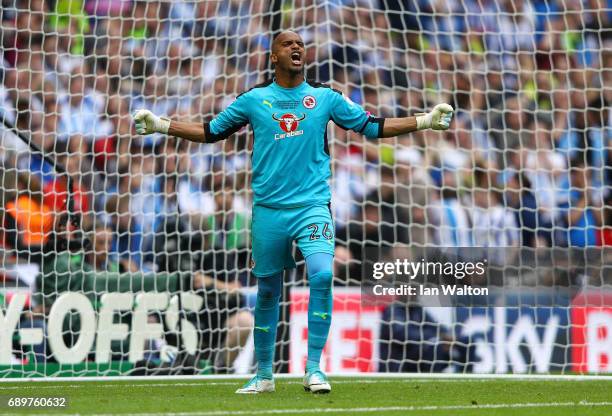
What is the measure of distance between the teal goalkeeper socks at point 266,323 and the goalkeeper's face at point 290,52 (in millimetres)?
1029

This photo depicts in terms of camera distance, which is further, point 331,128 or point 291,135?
point 331,128

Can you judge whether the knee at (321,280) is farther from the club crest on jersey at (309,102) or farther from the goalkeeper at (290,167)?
the club crest on jersey at (309,102)

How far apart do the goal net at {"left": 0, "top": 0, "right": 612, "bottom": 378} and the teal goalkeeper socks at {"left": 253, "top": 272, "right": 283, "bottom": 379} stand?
8.70ft

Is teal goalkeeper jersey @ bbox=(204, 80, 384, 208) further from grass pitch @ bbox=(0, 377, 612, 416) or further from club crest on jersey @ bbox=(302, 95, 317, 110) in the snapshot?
grass pitch @ bbox=(0, 377, 612, 416)

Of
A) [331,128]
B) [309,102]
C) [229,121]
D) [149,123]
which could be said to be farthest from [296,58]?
[331,128]

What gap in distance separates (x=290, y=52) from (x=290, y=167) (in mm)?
559

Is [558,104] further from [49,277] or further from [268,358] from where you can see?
[268,358]

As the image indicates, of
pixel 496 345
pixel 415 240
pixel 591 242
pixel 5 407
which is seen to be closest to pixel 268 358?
pixel 5 407

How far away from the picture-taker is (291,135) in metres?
5.53

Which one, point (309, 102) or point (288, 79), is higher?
point (288, 79)

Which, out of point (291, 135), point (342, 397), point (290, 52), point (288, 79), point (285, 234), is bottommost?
point (342, 397)

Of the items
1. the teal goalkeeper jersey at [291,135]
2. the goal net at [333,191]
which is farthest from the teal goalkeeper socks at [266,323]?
the goal net at [333,191]

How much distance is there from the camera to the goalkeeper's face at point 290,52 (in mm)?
5504

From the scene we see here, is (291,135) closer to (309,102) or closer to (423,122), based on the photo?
(309,102)
